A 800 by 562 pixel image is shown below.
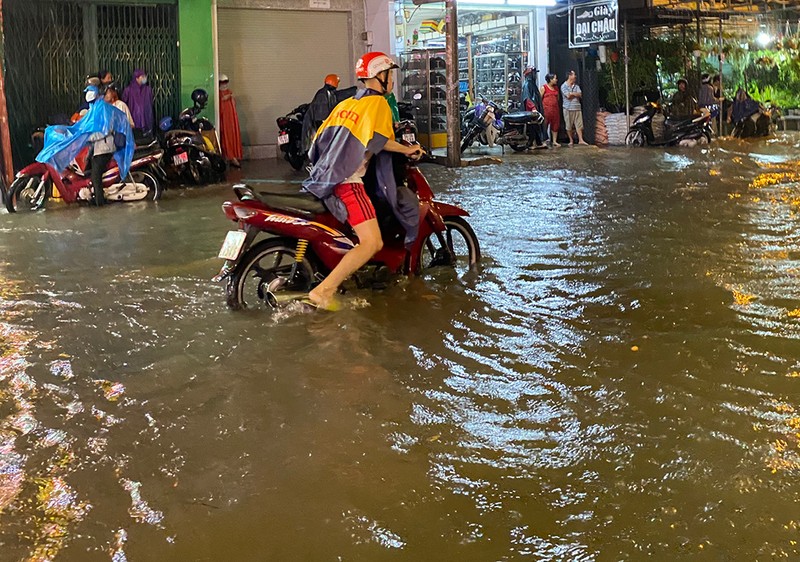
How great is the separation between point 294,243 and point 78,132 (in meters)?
5.96

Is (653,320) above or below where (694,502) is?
above

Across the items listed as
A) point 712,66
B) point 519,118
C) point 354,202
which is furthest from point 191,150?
point 712,66

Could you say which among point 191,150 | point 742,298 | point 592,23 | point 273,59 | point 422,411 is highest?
point 592,23

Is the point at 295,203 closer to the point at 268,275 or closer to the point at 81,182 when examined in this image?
the point at 268,275

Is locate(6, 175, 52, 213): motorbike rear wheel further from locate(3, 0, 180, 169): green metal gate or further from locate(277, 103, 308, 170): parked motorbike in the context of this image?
locate(277, 103, 308, 170): parked motorbike

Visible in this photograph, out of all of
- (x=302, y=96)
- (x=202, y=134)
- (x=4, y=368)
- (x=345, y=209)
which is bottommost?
(x=4, y=368)

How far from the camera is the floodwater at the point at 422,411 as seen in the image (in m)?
2.99

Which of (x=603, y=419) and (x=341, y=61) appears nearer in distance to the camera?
(x=603, y=419)

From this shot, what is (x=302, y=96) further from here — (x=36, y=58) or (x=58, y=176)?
(x=58, y=176)

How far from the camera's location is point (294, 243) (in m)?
5.89

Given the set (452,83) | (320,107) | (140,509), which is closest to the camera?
(140,509)

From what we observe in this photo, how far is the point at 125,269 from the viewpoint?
23.9 feet

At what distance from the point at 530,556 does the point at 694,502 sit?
2.25ft

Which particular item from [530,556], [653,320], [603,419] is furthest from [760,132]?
[530,556]
